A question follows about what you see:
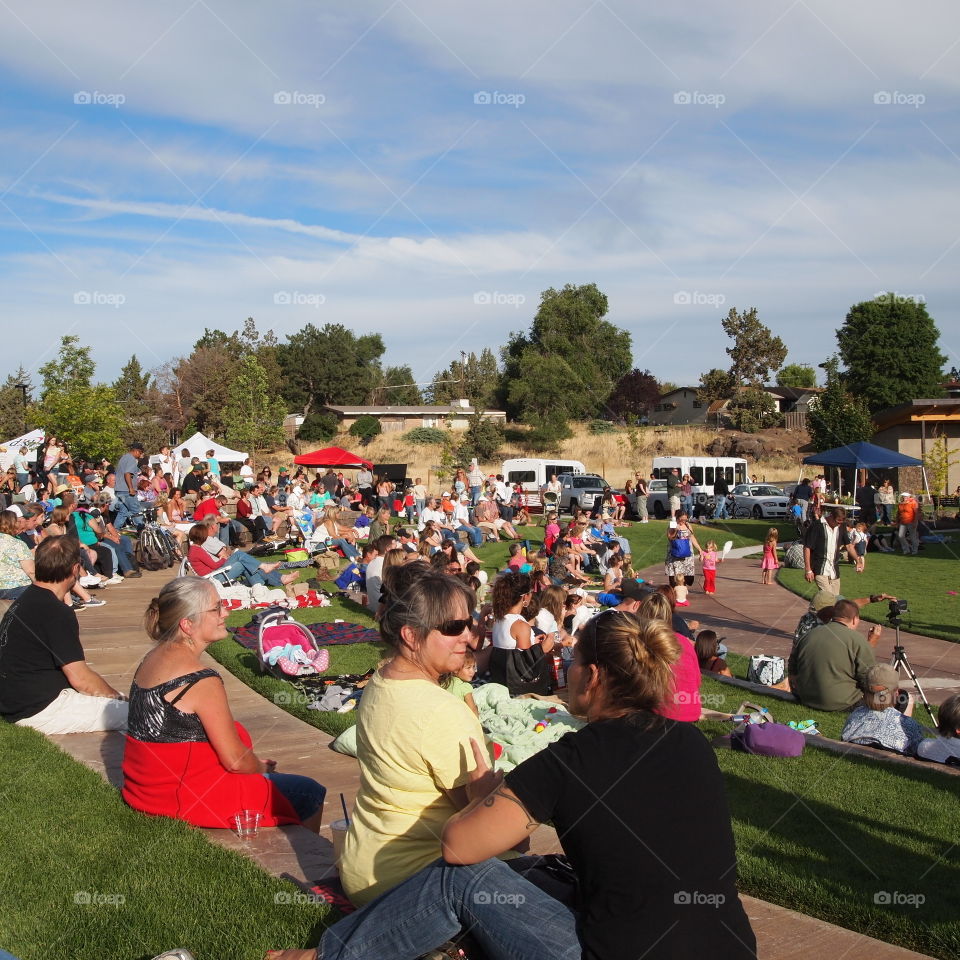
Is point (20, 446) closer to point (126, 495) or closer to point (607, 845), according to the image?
point (126, 495)

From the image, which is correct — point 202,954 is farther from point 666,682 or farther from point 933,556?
point 933,556

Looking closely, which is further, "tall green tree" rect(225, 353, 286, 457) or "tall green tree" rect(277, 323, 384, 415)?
"tall green tree" rect(277, 323, 384, 415)

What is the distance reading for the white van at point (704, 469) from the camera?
1634 inches

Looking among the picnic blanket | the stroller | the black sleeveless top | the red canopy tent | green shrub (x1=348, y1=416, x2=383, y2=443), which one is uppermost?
green shrub (x1=348, y1=416, x2=383, y2=443)

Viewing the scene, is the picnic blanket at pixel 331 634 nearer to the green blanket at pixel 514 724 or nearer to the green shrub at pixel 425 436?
the green blanket at pixel 514 724

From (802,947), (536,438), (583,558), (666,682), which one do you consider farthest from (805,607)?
(536,438)

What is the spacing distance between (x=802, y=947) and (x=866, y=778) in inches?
108

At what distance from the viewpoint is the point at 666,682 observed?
2.86m

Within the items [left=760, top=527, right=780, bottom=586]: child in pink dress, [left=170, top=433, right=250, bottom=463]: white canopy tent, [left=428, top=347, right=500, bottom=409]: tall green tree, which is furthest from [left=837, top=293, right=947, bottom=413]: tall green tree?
[left=760, top=527, right=780, bottom=586]: child in pink dress

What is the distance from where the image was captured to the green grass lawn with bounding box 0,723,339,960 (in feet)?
11.8

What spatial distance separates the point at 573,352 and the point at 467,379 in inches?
678

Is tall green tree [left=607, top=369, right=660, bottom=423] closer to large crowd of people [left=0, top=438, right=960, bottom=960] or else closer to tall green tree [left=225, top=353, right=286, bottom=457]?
tall green tree [left=225, top=353, right=286, bottom=457]

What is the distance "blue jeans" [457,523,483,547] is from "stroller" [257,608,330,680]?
14.6 metres

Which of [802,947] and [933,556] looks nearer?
[802,947]
